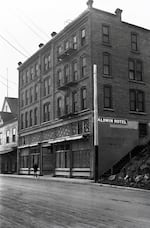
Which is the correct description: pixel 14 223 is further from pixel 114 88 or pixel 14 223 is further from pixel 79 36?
pixel 79 36

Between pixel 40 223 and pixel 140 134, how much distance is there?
2679cm

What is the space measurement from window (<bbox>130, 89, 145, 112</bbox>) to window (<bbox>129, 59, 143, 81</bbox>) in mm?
1446

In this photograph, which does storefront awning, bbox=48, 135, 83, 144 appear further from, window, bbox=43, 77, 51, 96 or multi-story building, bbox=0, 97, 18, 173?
multi-story building, bbox=0, 97, 18, 173

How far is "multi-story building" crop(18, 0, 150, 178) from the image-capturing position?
31.4 m

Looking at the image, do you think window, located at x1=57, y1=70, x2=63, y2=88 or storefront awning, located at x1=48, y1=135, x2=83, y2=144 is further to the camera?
window, located at x1=57, y1=70, x2=63, y2=88

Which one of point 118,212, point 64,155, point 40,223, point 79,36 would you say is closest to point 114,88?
point 79,36

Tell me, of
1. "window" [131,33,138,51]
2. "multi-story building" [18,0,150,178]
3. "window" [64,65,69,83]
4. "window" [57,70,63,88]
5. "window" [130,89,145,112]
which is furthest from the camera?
"window" [57,70,63,88]

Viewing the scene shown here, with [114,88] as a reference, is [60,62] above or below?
above

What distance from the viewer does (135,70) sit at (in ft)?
114

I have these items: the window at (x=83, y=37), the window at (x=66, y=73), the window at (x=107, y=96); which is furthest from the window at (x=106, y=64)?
the window at (x=66, y=73)

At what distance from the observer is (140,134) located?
111 ft

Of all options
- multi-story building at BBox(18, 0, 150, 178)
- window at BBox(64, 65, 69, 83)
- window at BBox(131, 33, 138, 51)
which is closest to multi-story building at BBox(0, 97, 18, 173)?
multi-story building at BBox(18, 0, 150, 178)

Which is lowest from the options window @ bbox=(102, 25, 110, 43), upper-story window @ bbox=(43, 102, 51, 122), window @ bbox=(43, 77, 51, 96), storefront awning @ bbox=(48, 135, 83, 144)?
storefront awning @ bbox=(48, 135, 83, 144)

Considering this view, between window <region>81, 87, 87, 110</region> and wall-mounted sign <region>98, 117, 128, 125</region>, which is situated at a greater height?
window <region>81, 87, 87, 110</region>
